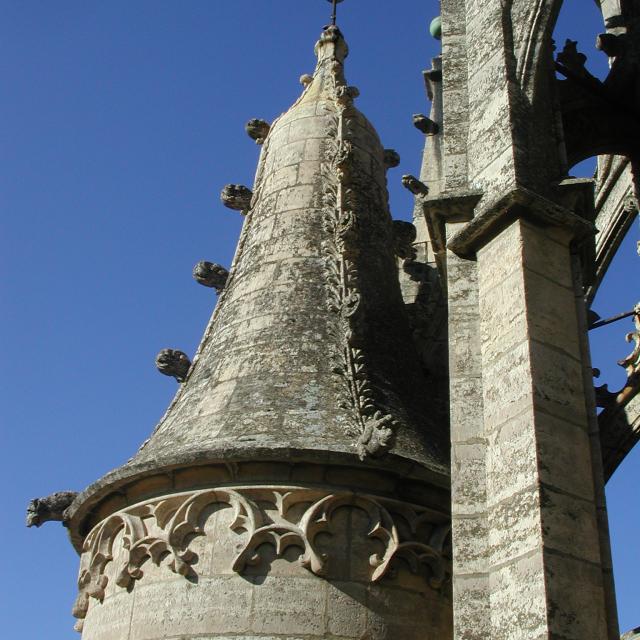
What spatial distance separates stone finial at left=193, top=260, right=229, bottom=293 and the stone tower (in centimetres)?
2

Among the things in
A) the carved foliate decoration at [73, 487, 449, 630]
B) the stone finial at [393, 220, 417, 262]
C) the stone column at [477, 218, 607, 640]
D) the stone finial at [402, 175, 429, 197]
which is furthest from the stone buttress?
the stone finial at [402, 175, 429, 197]

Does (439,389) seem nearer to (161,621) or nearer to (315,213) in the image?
(315,213)

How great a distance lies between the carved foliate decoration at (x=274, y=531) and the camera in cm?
597

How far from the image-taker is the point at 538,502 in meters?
4.48

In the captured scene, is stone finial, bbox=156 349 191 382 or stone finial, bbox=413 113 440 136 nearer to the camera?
stone finial, bbox=156 349 191 382

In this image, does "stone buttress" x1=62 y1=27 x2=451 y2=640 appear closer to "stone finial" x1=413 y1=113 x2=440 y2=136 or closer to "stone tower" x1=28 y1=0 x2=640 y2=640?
"stone tower" x1=28 y1=0 x2=640 y2=640

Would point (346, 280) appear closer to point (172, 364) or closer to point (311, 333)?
point (311, 333)

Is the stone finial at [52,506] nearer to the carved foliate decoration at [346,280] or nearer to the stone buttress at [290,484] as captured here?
the stone buttress at [290,484]

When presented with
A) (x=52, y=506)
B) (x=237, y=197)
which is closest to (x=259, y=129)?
(x=237, y=197)

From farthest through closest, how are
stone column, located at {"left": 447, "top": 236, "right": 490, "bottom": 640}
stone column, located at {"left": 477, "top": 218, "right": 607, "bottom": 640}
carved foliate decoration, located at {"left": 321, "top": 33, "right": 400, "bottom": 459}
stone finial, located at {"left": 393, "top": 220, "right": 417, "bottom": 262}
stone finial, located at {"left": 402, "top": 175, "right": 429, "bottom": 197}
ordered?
stone finial, located at {"left": 402, "top": 175, "right": 429, "bottom": 197}, stone finial, located at {"left": 393, "top": 220, "right": 417, "bottom": 262}, carved foliate decoration, located at {"left": 321, "top": 33, "right": 400, "bottom": 459}, stone column, located at {"left": 447, "top": 236, "right": 490, "bottom": 640}, stone column, located at {"left": 477, "top": 218, "right": 607, "bottom": 640}

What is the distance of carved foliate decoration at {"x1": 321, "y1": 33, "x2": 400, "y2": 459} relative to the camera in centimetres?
634

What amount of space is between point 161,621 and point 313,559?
2.91 feet

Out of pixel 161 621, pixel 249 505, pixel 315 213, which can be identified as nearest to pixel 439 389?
pixel 315 213

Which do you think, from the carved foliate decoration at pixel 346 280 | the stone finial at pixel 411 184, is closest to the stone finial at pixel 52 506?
the carved foliate decoration at pixel 346 280
